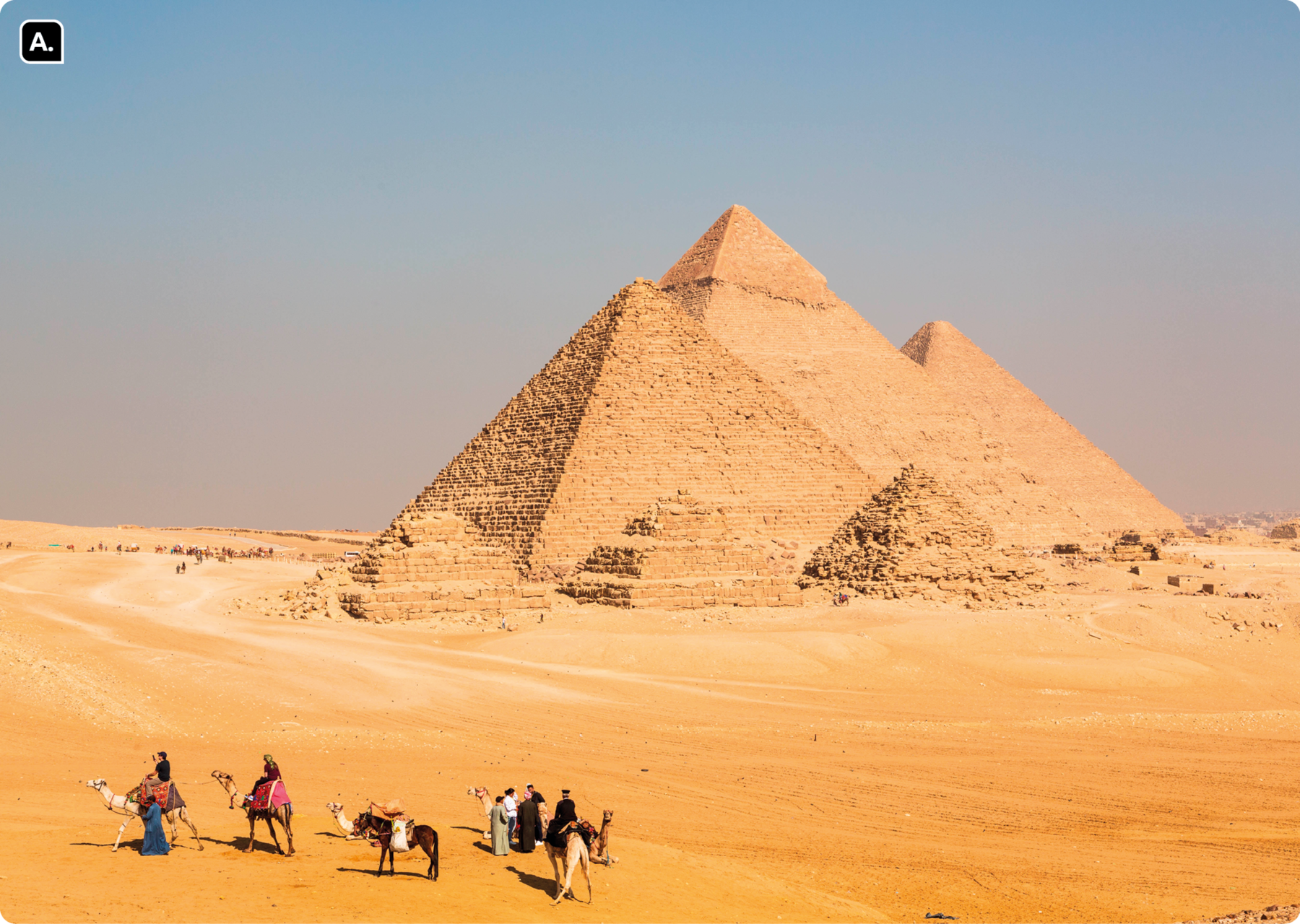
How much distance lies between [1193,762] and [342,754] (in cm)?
888

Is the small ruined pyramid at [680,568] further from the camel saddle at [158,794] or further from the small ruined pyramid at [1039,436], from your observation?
the small ruined pyramid at [1039,436]

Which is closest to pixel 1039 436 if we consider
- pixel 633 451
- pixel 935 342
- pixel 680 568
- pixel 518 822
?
pixel 935 342

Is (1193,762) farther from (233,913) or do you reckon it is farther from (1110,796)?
(233,913)

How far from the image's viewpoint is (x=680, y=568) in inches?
1062

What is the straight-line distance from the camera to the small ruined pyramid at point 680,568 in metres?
26.0

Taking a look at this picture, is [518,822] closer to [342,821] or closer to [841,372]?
[342,821]

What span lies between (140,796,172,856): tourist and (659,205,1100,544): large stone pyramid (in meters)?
45.5

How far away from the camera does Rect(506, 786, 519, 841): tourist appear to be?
8.66 m

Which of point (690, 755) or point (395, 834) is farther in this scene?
A: point (690, 755)

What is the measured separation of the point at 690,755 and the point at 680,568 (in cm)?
1421

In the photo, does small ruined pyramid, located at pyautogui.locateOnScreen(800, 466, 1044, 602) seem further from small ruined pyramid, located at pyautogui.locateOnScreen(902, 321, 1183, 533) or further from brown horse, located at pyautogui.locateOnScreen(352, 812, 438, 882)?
small ruined pyramid, located at pyautogui.locateOnScreen(902, 321, 1183, 533)

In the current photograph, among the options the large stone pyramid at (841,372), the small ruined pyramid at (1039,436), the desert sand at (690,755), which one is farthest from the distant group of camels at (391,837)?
the small ruined pyramid at (1039,436)

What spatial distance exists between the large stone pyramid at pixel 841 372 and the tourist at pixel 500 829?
146ft

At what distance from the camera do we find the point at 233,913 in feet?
23.2
